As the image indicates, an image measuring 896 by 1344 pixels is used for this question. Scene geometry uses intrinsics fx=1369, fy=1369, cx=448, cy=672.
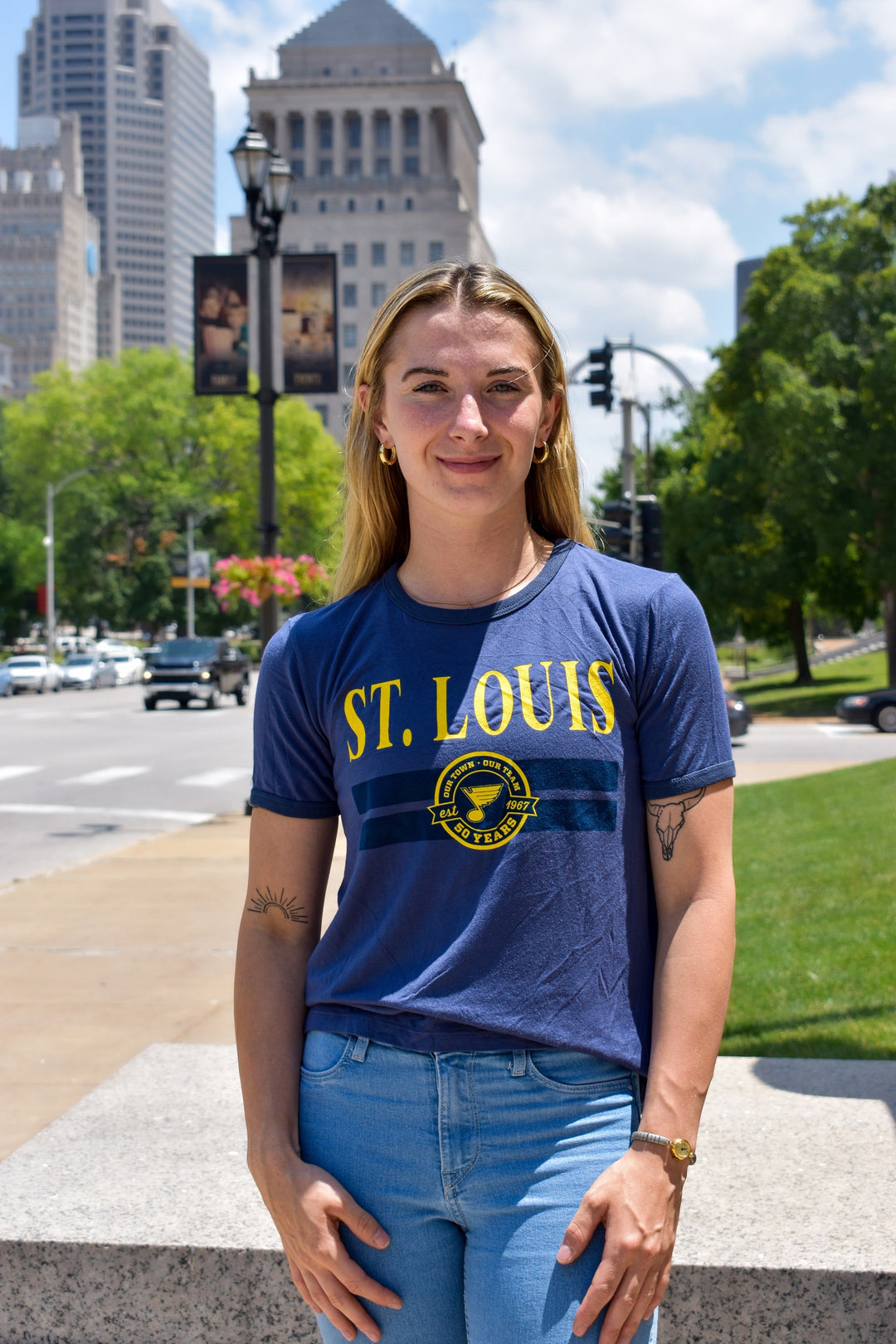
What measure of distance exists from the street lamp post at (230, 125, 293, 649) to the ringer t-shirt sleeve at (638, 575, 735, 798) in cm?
1222

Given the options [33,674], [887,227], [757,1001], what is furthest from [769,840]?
[33,674]

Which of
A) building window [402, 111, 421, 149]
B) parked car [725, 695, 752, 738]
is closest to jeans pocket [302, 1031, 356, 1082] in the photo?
parked car [725, 695, 752, 738]

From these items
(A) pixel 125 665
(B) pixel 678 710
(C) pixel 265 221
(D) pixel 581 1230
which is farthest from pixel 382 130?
(D) pixel 581 1230

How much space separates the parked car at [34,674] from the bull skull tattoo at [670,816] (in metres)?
48.0

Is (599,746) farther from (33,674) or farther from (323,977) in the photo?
(33,674)

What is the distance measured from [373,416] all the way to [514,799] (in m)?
0.72

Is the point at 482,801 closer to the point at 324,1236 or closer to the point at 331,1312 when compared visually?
the point at 324,1236

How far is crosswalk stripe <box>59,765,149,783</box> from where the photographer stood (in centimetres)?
1862

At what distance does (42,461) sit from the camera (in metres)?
73.6

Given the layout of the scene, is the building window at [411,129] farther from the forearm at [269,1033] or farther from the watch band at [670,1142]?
the watch band at [670,1142]

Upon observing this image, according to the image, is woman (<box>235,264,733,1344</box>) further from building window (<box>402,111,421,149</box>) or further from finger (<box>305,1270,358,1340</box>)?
building window (<box>402,111,421,149</box>)

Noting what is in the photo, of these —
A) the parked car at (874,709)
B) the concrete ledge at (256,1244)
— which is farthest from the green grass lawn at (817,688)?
the concrete ledge at (256,1244)

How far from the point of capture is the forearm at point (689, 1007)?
69.2 inches

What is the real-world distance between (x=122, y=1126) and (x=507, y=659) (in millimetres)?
2558
